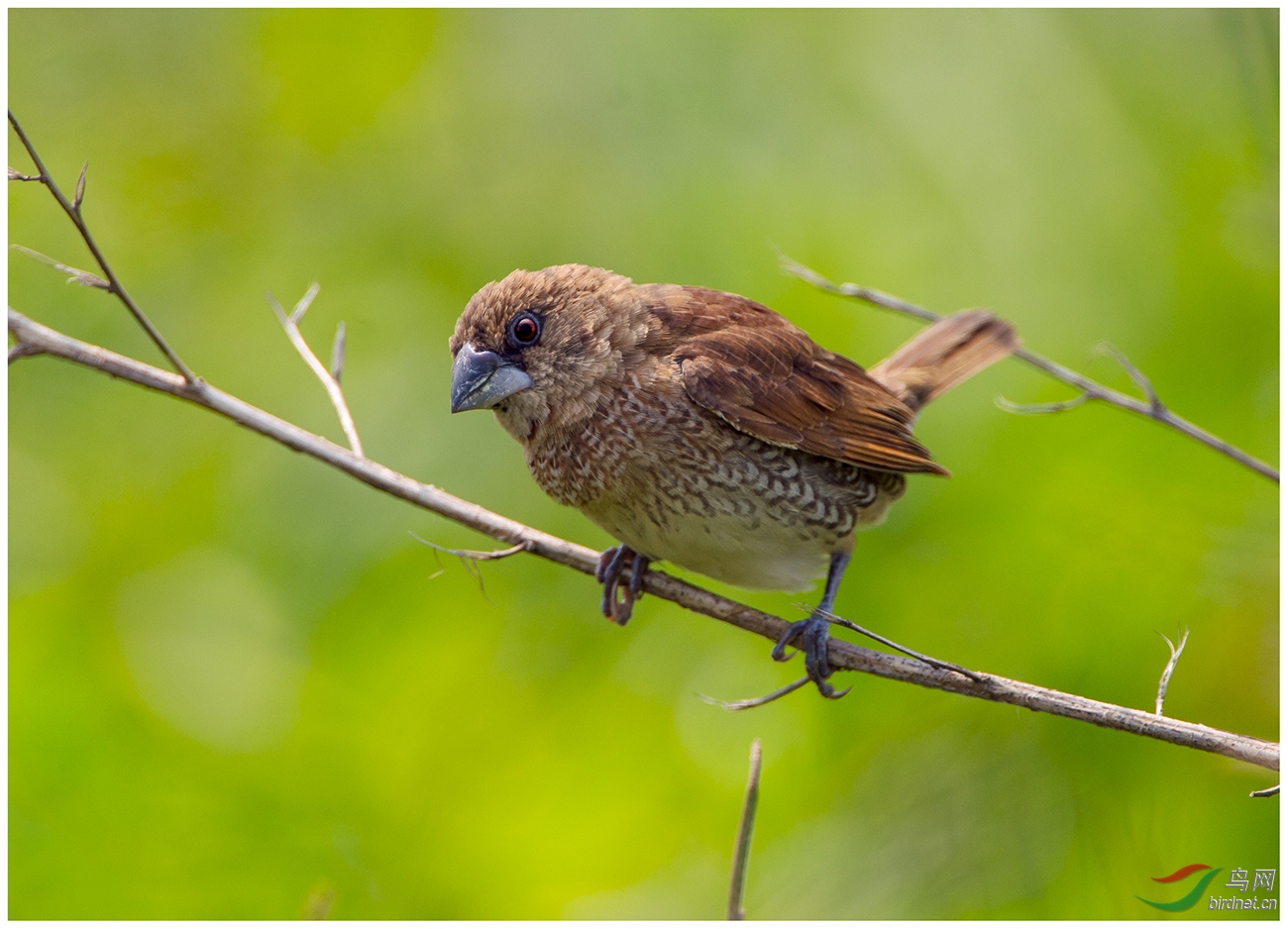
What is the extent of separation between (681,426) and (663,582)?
1.25ft

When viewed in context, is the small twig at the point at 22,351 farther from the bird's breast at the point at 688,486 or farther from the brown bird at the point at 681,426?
the bird's breast at the point at 688,486

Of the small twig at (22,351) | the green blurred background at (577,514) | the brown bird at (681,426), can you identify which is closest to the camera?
the small twig at (22,351)

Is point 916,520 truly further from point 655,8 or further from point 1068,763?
point 655,8

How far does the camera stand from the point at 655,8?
390 centimetres

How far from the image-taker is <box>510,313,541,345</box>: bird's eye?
240cm

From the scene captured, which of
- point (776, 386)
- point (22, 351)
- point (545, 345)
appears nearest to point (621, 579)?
point (776, 386)

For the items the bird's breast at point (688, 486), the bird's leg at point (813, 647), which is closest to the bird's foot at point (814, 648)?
the bird's leg at point (813, 647)

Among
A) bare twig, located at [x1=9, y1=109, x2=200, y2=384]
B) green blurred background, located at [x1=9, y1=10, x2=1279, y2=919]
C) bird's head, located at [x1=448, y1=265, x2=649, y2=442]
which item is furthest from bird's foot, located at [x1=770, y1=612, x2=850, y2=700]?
bare twig, located at [x1=9, y1=109, x2=200, y2=384]

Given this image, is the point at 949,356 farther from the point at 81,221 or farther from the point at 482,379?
the point at 81,221

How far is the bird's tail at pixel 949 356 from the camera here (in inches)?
137

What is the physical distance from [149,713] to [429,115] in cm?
226

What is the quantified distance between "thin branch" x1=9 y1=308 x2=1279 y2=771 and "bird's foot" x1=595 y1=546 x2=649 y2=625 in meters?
0.23

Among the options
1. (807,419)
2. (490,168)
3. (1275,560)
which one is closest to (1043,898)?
(1275,560)

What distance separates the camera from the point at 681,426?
8.49 ft
